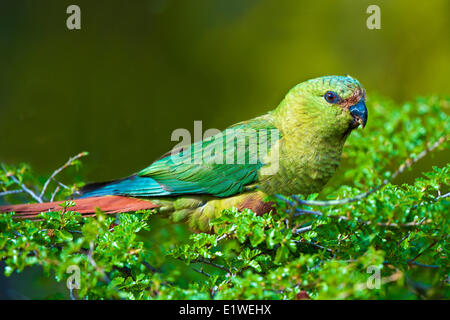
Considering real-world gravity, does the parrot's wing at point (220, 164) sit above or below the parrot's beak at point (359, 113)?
below

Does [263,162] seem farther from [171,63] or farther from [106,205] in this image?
[171,63]

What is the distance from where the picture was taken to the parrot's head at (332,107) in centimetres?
251

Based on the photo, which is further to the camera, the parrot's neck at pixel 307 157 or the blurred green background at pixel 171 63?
the blurred green background at pixel 171 63

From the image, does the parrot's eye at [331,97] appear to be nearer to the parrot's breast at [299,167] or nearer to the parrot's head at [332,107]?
the parrot's head at [332,107]

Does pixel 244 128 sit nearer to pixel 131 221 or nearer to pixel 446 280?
pixel 131 221

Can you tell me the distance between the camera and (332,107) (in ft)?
8.34

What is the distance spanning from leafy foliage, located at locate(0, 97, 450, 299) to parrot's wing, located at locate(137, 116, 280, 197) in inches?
19.3

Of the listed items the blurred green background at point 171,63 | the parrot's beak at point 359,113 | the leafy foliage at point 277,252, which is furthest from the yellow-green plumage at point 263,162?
the blurred green background at point 171,63

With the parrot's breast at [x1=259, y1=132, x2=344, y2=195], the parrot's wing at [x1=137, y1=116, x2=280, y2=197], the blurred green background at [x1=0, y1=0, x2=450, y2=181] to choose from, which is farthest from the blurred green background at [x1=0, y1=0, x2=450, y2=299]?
the parrot's breast at [x1=259, y1=132, x2=344, y2=195]

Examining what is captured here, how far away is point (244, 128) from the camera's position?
275 centimetres

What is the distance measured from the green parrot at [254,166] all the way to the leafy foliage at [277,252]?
46cm

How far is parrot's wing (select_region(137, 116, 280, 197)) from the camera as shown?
102 inches

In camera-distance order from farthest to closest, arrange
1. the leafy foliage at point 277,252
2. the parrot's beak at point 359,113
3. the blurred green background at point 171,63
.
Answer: the blurred green background at point 171,63 → the parrot's beak at point 359,113 → the leafy foliage at point 277,252

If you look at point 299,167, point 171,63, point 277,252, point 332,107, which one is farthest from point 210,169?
point 171,63
